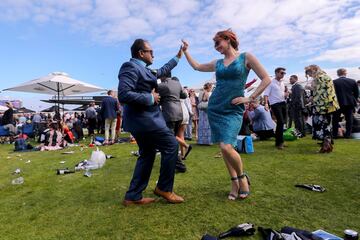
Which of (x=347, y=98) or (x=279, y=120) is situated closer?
(x=279, y=120)

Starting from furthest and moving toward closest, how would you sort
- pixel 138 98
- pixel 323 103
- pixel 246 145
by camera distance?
1. pixel 246 145
2. pixel 323 103
3. pixel 138 98

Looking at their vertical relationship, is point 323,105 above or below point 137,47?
below

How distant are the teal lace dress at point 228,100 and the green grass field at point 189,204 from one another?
2.56 ft

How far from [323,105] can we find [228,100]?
12.7ft

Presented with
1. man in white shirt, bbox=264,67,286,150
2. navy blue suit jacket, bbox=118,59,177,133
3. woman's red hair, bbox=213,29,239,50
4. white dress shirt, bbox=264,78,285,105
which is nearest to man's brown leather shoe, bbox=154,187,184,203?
navy blue suit jacket, bbox=118,59,177,133

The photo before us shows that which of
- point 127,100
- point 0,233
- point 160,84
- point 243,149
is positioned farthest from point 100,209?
point 243,149

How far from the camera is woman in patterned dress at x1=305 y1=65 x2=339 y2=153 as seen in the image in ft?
20.8

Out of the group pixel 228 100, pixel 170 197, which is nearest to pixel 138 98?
pixel 228 100

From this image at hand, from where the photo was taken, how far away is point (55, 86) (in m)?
13.9

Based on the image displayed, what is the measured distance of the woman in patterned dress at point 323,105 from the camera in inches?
249

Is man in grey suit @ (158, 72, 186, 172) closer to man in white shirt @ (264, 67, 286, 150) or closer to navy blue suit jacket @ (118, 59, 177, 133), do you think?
navy blue suit jacket @ (118, 59, 177, 133)

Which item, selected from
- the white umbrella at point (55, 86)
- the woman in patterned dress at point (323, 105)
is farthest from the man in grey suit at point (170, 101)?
the white umbrella at point (55, 86)

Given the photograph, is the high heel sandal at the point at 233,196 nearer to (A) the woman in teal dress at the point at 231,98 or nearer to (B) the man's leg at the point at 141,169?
(A) the woman in teal dress at the point at 231,98

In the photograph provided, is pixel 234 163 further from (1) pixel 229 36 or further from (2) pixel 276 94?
(2) pixel 276 94
